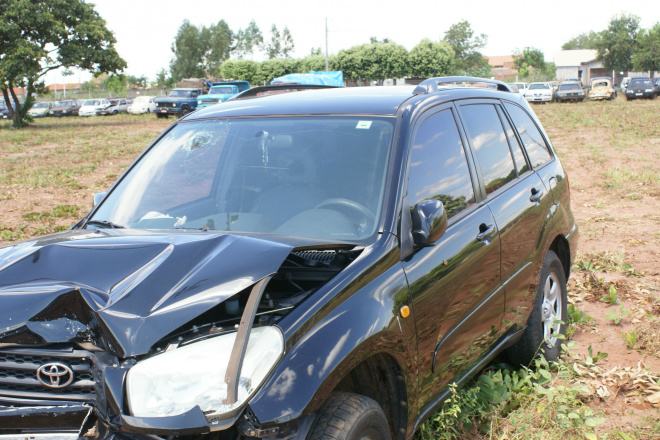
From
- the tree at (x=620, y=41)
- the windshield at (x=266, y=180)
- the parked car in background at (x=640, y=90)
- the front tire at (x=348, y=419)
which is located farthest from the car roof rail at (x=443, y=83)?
the tree at (x=620, y=41)

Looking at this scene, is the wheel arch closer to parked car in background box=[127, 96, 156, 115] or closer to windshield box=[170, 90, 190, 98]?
windshield box=[170, 90, 190, 98]

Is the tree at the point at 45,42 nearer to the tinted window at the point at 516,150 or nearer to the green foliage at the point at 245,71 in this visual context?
the green foliage at the point at 245,71

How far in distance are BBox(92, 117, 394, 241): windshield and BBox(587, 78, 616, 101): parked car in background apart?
140 feet

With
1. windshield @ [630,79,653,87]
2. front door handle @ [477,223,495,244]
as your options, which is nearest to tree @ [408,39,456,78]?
windshield @ [630,79,653,87]

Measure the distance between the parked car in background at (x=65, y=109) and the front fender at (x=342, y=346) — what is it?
52658mm

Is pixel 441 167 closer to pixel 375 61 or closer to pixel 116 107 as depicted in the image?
pixel 116 107

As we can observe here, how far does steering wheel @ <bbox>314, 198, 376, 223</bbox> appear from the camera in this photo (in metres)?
2.85

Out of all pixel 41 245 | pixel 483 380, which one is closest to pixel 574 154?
pixel 483 380

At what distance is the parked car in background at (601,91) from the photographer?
136 feet

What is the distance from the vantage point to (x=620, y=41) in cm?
7594

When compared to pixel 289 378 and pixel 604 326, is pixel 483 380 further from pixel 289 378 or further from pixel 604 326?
Result: pixel 289 378

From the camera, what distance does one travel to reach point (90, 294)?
2.13m

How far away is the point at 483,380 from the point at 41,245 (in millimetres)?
2579

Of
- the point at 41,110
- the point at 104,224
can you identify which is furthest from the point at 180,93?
the point at 104,224
